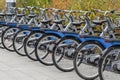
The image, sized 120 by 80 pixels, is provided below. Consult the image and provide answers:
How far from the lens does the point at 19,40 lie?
880 cm

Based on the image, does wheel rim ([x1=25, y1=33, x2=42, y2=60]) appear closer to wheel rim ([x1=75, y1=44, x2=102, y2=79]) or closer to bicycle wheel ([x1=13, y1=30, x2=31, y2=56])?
bicycle wheel ([x1=13, y1=30, x2=31, y2=56])

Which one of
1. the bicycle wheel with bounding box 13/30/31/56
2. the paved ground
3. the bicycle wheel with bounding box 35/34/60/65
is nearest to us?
the paved ground

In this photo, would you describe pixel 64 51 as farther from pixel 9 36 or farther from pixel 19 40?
pixel 9 36

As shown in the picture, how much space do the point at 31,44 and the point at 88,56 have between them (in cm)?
201

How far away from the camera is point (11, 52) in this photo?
9.25 meters

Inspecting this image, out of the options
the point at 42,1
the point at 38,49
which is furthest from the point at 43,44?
the point at 42,1

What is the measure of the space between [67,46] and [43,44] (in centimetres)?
68

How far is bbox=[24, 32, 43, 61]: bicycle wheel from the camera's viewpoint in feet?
26.0

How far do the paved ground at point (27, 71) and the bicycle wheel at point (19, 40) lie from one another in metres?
0.38

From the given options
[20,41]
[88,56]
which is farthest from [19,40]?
[88,56]

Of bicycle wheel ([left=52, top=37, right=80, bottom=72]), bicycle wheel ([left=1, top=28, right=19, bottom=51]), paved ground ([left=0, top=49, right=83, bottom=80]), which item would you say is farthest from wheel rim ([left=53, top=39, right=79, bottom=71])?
bicycle wheel ([left=1, top=28, right=19, bottom=51])

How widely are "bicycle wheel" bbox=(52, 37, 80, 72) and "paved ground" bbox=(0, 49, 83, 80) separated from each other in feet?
0.47

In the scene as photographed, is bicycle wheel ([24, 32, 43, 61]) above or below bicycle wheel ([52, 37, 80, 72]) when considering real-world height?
above

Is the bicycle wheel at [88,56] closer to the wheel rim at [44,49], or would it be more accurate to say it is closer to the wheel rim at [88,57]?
the wheel rim at [88,57]
